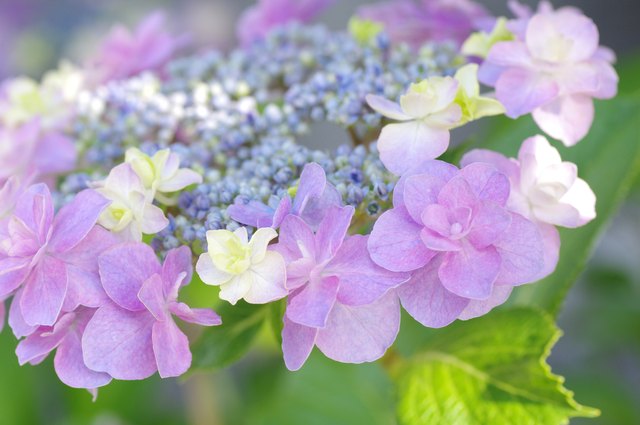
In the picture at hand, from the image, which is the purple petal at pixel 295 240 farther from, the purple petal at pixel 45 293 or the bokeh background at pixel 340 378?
the bokeh background at pixel 340 378

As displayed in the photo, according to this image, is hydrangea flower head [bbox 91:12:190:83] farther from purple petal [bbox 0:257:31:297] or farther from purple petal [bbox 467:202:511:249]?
purple petal [bbox 467:202:511:249]

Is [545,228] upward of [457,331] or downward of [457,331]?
upward

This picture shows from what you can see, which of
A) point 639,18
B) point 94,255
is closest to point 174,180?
point 94,255

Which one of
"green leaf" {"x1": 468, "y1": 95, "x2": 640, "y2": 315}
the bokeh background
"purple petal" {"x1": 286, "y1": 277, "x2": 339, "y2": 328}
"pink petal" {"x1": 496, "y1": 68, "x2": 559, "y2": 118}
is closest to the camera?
"purple petal" {"x1": 286, "y1": 277, "x2": 339, "y2": 328}

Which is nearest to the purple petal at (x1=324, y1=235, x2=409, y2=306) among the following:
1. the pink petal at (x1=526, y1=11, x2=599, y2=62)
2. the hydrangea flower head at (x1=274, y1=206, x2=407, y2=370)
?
the hydrangea flower head at (x1=274, y1=206, x2=407, y2=370)

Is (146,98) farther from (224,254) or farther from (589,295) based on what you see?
(589,295)

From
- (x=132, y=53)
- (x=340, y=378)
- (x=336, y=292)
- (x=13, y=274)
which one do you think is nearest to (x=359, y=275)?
(x=336, y=292)
